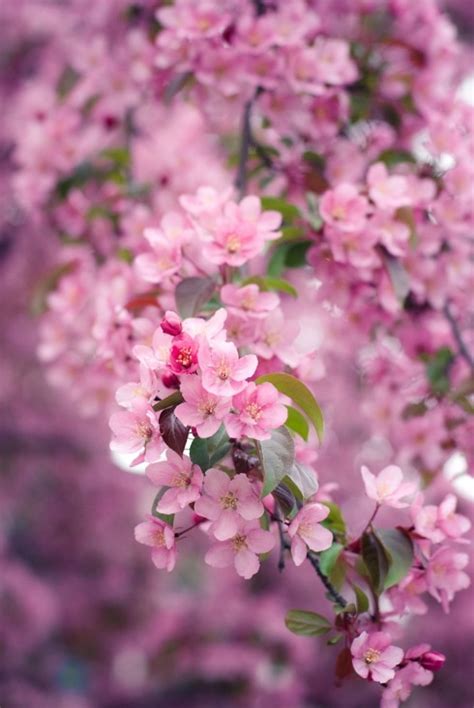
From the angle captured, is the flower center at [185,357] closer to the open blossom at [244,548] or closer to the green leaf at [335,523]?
the open blossom at [244,548]

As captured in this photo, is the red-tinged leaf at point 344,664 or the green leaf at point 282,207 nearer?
the red-tinged leaf at point 344,664

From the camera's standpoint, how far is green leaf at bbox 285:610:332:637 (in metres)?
0.91

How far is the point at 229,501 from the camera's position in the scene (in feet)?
2.64

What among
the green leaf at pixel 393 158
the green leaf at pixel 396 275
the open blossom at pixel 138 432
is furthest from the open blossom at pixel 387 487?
the green leaf at pixel 393 158

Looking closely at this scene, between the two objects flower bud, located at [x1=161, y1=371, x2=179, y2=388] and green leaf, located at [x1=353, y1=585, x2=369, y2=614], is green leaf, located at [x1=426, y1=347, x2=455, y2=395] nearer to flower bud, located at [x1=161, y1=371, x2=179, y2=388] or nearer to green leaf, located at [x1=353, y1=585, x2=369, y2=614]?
green leaf, located at [x1=353, y1=585, x2=369, y2=614]

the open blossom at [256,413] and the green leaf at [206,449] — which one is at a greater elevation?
the open blossom at [256,413]

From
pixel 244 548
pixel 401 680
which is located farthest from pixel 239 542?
pixel 401 680

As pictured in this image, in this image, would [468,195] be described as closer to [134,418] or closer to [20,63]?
[134,418]

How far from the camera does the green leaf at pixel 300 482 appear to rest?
82cm

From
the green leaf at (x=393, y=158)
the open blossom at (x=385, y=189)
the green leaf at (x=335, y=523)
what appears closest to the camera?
the green leaf at (x=335, y=523)

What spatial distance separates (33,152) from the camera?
1920mm

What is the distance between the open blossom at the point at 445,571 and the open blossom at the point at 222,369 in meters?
0.35

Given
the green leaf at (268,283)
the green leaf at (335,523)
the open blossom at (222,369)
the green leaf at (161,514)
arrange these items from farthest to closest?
the green leaf at (268,283), the green leaf at (335,523), the green leaf at (161,514), the open blossom at (222,369)

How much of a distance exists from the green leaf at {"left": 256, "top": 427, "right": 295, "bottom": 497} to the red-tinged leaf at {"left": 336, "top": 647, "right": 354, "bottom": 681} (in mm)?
245
